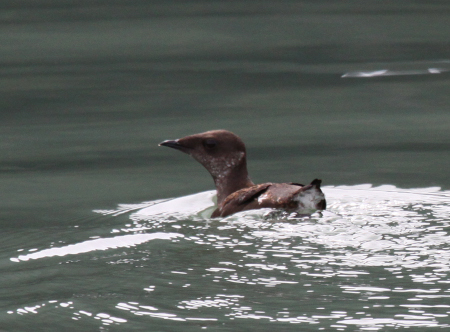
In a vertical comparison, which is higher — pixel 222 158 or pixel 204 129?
pixel 204 129

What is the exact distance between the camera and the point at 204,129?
10.4m

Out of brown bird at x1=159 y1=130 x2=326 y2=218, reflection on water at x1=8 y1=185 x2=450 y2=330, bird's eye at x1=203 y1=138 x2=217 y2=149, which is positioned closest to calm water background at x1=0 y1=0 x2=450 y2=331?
reflection on water at x1=8 y1=185 x2=450 y2=330

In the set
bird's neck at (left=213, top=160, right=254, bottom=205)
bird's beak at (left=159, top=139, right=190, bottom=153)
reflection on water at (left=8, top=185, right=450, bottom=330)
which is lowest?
reflection on water at (left=8, top=185, right=450, bottom=330)

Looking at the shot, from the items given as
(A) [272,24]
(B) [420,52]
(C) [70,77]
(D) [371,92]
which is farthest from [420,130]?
(C) [70,77]

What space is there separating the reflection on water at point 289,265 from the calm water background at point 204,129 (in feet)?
0.06

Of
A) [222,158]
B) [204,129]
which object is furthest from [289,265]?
[204,129]

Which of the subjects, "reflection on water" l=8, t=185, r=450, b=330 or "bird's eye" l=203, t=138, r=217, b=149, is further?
"bird's eye" l=203, t=138, r=217, b=149

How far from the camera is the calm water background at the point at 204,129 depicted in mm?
4625

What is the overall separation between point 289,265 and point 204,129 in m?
5.40

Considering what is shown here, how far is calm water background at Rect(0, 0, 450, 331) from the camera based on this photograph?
4.62m

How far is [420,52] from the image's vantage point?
1245 centimetres

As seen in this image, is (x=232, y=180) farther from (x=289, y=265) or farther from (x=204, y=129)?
(x=204, y=129)

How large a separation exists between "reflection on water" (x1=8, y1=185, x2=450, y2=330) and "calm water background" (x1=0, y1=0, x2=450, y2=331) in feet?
0.06

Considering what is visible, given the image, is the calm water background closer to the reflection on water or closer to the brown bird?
the reflection on water
